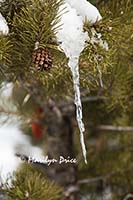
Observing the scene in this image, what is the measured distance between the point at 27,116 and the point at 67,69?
65 centimetres

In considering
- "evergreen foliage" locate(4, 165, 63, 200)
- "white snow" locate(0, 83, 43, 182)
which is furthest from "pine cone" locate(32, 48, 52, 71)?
"white snow" locate(0, 83, 43, 182)

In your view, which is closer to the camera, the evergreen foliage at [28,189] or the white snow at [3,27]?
the white snow at [3,27]

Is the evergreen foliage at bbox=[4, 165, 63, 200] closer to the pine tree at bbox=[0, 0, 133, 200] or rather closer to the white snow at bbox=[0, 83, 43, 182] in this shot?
the pine tree at bbox=[0, 0, 133, 200]

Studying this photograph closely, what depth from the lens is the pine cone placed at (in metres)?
1.01

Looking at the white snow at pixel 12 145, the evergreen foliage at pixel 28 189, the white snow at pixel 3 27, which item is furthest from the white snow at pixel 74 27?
the white snow at pixel 12 145

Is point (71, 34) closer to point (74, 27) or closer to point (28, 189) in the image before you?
point (74, 27)

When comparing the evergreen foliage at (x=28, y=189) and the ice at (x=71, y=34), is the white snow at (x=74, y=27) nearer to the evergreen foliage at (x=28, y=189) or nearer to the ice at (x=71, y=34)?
the ice at (x=71, y=34)

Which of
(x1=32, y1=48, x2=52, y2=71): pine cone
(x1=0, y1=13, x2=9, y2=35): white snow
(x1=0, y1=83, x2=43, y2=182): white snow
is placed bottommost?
(x1=0, y1=83, x2=43, y2=182): white snow

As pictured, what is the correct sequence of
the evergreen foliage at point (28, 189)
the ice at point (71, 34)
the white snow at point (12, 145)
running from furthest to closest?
the white snow at point (12, 145) → the evergreen foliage at point (28, 189) → the ice at point (71, 34)

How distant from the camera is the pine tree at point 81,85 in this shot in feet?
3.28

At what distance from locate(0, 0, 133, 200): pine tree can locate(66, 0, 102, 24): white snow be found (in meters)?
0.01

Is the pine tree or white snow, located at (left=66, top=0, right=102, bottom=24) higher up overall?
white snow, located at (left=66, top=0, right=102, bottom=24)

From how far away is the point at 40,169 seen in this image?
187cm

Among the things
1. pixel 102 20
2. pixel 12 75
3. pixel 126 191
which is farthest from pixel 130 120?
pixel 102 20
